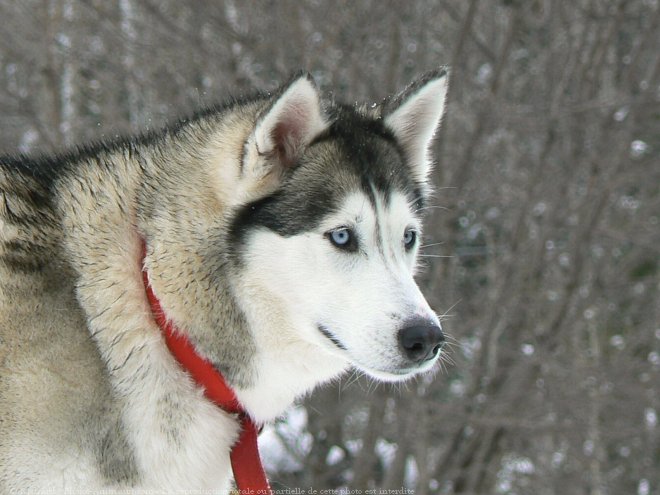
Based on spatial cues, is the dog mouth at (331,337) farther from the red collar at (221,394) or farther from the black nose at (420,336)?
the red collar at (221,394)

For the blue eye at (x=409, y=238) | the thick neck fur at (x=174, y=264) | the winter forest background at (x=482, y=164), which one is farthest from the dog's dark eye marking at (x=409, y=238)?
the winter forest background at (x=482, y=164)

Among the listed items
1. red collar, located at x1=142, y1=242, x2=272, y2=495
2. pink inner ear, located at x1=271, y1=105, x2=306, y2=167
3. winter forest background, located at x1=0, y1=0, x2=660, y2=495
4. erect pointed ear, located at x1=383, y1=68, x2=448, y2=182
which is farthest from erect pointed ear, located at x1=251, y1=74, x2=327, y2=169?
winter forest background, located at x1=0, y1=0, x2=660, y2=495

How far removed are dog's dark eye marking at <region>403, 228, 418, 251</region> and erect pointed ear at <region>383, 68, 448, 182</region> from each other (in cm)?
37

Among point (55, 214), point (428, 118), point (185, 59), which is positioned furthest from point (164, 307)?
point (185, 59)

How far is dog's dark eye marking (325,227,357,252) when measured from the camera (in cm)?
280

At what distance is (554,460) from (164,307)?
7.95m

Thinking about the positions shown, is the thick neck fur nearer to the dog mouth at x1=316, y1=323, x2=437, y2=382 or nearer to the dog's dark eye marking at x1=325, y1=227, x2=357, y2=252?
the dog mouth at x1=316, y1=323, x2=437, y2=382

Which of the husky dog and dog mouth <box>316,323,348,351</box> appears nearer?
the husky dog

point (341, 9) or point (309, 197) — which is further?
point (341, 9)

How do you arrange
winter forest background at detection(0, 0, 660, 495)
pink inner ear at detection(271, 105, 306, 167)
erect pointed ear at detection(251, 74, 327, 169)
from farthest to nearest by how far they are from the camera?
winter forest background at detection(0, 0, 660, 495) < pink inner ear at detection(271, 105, 306, 167) < erect pointed ear at detection(251, 74, 327, 169)

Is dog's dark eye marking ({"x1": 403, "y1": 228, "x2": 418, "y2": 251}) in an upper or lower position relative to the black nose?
upper

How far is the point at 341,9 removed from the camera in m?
6.71

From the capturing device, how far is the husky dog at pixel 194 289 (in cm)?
261

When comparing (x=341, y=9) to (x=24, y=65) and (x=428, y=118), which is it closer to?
(x=428, y=118)
